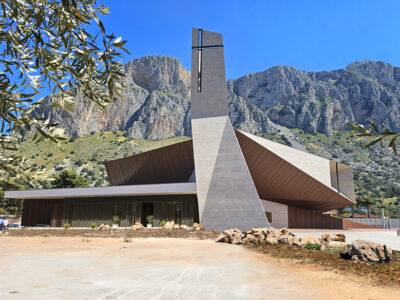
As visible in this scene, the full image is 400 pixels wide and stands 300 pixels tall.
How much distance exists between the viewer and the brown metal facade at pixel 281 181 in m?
26.6

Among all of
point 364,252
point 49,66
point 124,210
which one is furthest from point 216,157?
point 49,66

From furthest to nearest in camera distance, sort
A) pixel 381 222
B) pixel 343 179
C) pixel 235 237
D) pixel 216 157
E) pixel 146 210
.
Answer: pixel 381 222, pixel 343 179, pixel 146 210, pixel 216 157, pixel 235 237

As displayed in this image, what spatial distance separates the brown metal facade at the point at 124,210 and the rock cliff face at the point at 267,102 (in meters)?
71.7

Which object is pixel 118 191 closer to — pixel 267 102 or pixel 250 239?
pixel 250 239

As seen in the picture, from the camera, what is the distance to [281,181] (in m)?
28.7

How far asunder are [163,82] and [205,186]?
120 metres

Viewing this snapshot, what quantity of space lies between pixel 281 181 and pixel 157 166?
12.3 m

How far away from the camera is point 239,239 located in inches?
602

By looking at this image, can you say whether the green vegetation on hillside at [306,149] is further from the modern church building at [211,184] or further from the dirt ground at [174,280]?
the dirt ground at [174,280]

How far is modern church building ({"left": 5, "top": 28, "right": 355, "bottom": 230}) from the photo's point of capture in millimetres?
22719

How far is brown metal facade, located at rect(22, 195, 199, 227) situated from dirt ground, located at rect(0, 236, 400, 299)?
16.8 metres

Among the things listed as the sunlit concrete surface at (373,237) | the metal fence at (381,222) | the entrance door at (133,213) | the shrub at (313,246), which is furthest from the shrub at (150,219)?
the metal fence at (381,222)

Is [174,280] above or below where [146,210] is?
below

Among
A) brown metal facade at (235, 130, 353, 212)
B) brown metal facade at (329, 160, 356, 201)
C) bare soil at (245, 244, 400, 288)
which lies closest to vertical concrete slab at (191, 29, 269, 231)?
brown metal facade at (235, 130, 353, 212)
